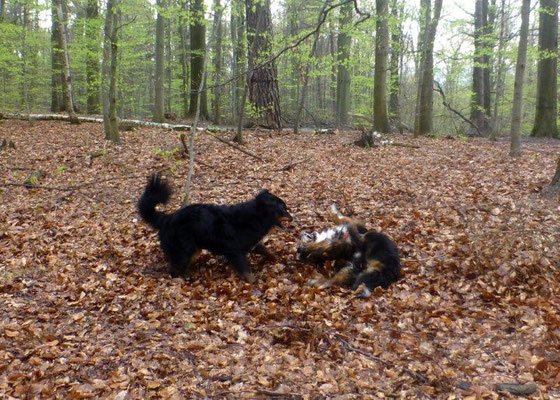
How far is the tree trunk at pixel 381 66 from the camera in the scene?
1485 centimetres

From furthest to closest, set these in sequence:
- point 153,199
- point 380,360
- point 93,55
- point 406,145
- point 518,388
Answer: point 93,55, point 406,145, point 153,199, point 380,360, point 518,388

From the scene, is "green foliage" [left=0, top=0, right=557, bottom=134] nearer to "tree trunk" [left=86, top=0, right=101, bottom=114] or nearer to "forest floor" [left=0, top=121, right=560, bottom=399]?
"tree trunk" [left=86, top=0, right=101, bottom=114]

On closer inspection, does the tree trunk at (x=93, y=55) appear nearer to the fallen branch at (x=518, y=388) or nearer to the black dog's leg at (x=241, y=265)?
the black dog's leg at (x=241, y=265)

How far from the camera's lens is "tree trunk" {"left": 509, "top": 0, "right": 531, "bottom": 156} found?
10430 millimetres

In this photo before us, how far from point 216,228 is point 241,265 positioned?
639mm

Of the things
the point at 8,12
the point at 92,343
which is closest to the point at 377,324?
the point at 92,343

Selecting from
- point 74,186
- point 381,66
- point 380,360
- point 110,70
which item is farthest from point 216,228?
point 381,66

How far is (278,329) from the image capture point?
4.60m

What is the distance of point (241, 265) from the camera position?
591 centimetres

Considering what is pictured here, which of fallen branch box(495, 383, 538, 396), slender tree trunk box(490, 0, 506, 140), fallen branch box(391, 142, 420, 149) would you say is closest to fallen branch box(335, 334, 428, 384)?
fallen branch box(495, 383, 538, 396)

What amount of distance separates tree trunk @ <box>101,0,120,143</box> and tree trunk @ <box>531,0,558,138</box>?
1555cm

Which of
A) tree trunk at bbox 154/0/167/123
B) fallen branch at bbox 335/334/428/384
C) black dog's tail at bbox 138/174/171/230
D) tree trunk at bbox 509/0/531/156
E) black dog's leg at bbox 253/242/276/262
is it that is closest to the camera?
fallen branch at bbox 335/334/428/384

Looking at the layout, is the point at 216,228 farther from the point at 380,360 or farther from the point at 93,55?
the point at 93,55

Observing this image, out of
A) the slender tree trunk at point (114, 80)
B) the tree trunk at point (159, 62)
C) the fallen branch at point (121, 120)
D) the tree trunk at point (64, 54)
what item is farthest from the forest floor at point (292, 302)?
the tree trunk at point (159, 62)
